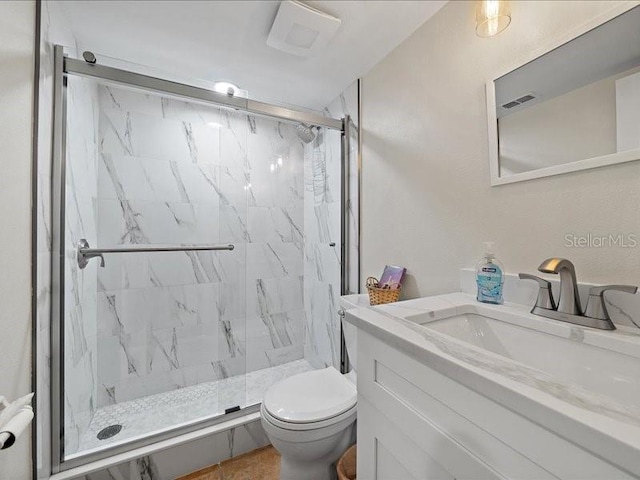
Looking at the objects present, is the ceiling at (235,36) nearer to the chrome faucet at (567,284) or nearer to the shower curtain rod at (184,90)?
the shower curtain rod at (184,90)

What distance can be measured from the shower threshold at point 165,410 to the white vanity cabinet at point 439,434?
3.53 feet

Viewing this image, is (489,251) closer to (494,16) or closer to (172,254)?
(494,16)

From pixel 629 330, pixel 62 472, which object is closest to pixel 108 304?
pixel 62 472

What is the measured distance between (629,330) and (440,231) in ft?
2.14

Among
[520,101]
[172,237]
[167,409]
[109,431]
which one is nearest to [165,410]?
[167,409]

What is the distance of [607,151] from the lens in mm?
753

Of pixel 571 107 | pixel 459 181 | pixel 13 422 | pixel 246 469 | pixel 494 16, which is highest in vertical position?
pixel 494 16

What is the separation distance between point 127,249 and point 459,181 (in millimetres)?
1831

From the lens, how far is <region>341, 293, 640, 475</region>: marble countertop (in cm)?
33

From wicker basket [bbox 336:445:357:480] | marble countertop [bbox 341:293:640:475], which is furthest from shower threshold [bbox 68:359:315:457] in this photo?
marble countertop [bbox 341:293:640:475]

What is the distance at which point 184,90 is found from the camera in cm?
150

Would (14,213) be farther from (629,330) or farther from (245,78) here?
(629,330)

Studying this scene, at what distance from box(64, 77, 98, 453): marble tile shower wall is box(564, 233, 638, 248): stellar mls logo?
1972 mm

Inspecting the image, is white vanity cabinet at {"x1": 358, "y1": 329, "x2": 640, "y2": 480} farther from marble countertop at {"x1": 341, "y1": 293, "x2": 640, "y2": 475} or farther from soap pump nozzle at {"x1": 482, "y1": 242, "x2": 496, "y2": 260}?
soap pump nozzle at {"x1": 482, "y1": 242, "x2": 496, "y2": 260}
